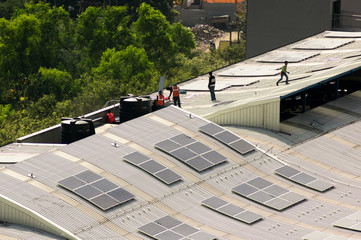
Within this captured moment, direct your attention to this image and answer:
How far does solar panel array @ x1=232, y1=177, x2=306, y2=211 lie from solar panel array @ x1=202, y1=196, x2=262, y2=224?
1711mm

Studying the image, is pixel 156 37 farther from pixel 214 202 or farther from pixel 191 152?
pixel 214 202

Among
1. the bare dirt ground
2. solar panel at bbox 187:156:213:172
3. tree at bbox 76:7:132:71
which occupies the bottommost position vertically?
the bare dirt ground

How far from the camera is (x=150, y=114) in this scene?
5928 cm

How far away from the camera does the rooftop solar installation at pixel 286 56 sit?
3300 inches

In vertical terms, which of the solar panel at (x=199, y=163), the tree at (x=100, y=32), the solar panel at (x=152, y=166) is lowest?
A: the tree at (x=100, y=32)

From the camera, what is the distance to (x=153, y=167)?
52969mm

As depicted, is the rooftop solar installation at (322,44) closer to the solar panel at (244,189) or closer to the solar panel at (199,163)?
the solar panel at (199,163)

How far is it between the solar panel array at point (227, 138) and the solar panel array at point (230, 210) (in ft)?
21.5

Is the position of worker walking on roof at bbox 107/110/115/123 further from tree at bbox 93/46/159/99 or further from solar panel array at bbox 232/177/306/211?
tree at bbox 93/46/159/99

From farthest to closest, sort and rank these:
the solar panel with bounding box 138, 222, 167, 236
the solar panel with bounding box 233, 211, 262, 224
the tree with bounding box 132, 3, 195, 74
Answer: the tree with bounding box 132, 3, 195, 74
the solar panel with bounding box 233, 211, 262, 224
the solar panel with bounding box 138, 222, 167, 236

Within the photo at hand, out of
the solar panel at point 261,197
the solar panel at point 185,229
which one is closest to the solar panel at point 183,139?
the solar panel at point 261,197

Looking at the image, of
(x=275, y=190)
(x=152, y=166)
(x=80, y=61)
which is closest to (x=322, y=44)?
(x=275, y=190)

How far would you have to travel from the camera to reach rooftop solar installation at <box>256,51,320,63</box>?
275 ft

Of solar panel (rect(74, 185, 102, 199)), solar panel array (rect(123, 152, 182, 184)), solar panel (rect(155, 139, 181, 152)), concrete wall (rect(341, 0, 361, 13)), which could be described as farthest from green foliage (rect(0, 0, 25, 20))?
solar panel (rect(74, 185, 102, 199))
